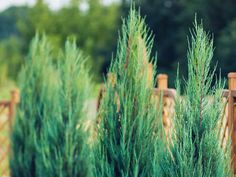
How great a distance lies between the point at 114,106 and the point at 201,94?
777 millimetres

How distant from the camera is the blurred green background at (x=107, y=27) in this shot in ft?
68.4

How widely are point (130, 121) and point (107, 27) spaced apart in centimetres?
2828

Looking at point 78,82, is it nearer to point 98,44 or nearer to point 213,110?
point 213,110

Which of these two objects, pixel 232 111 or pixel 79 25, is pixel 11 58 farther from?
pixel 232 111

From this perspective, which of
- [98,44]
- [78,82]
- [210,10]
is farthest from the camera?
[98,44]

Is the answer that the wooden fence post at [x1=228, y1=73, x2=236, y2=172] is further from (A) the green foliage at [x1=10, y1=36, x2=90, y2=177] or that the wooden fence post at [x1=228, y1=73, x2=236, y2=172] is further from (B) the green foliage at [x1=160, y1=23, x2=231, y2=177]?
(A) the green foliage at [x1=10, y1=36, x2=90, y2=177]

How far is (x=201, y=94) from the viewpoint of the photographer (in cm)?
343

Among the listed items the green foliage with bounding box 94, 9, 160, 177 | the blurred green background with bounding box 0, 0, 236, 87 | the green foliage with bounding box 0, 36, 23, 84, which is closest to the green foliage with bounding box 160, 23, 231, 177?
the green foliage with bounding box 94, 9, 160, 177

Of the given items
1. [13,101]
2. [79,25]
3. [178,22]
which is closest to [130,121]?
[13,101]

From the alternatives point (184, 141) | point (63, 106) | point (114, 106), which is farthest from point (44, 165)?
point (184, 141)

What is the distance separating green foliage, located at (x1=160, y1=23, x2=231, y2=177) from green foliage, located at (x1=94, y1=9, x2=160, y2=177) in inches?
17.5

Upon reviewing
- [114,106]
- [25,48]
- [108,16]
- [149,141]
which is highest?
[108,16]

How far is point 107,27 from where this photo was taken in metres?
31.9

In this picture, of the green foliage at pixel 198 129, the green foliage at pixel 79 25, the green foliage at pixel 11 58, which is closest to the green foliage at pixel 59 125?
the green foliage at pixel 198 129
